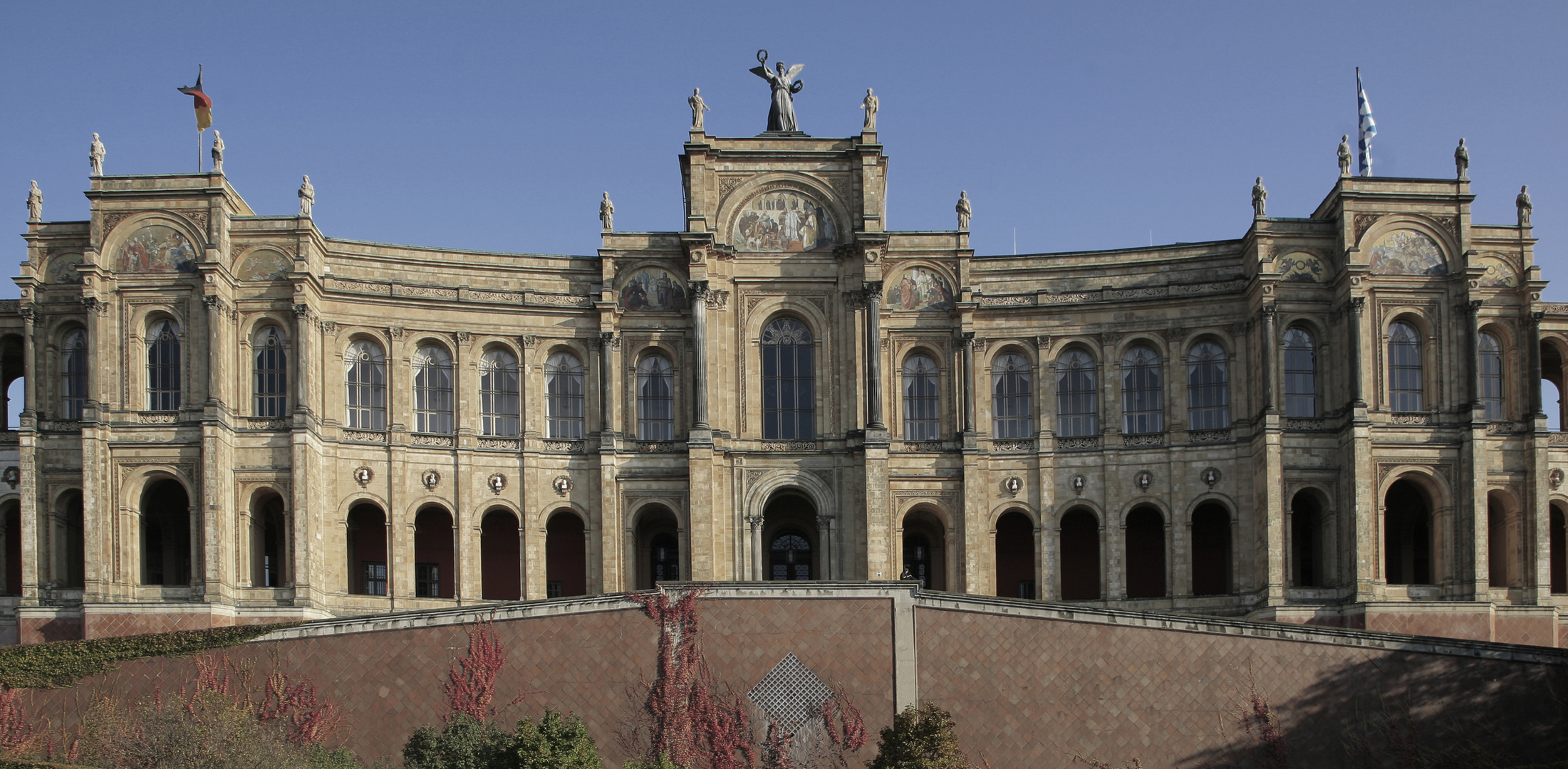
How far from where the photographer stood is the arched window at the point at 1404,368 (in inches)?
2427

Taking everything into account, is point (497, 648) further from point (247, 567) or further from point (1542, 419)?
point (1542, 419)

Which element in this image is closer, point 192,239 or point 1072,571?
point 192,239

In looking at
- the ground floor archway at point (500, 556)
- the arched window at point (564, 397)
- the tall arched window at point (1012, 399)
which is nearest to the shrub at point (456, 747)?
the ground floor archway at point (500, 556)

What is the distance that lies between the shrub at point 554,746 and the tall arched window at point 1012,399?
2479 cm

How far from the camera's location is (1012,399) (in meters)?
64.6

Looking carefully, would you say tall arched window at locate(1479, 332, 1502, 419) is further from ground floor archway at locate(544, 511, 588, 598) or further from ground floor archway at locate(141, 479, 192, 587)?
ground floor archway at locate(141, 479, 192, 587)

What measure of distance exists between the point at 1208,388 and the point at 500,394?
25151 millimetres

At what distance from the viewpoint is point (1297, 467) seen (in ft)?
201

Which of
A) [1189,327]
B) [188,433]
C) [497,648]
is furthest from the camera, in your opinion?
[1189,327]

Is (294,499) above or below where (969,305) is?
below

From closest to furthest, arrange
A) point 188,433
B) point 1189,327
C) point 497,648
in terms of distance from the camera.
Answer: point 497,648, point 188,433, point 1189,327

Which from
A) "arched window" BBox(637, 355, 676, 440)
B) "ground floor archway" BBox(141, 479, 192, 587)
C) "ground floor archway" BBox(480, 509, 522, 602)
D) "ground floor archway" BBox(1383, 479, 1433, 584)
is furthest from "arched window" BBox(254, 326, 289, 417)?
"ground floor archway" BBox(1383, 479, 1433, 584)

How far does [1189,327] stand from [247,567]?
110 feet

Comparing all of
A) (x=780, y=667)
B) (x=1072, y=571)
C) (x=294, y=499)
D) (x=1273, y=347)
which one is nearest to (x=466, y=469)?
(x=294, y=499)
